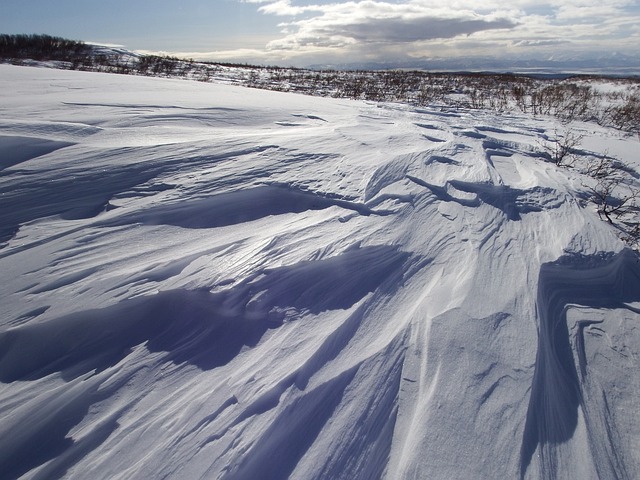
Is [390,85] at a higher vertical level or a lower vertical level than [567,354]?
higher

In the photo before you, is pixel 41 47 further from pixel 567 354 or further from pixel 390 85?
pixel 567 354

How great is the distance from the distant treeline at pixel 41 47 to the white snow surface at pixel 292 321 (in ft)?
63.3

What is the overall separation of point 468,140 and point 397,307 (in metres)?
3.02

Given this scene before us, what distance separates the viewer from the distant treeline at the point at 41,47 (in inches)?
627

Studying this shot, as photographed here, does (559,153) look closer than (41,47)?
Yes

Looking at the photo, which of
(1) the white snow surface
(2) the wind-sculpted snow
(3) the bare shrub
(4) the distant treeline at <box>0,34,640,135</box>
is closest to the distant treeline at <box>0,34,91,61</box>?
(4) the distant treeline at <box>0,34,640,135</box>

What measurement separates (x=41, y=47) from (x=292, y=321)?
24.1 metres

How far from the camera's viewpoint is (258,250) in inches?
60.1

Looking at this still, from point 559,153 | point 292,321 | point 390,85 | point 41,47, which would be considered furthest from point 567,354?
point 41,47

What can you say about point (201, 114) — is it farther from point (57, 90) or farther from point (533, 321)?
point (533, 321)

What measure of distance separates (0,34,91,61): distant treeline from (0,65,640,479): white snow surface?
63.3 feet

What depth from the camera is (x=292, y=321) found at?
4.18ft

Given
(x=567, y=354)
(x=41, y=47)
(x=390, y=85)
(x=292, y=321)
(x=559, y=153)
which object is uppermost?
(x=41, y=47)

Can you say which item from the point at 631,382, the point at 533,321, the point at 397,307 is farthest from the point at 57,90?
the point at 631,382
